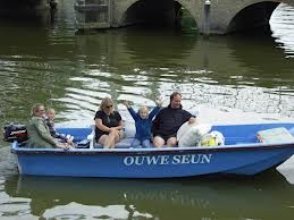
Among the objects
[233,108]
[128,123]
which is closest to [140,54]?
[233,108]

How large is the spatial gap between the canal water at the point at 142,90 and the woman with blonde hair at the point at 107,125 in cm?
67

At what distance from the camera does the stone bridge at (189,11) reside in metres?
26.3

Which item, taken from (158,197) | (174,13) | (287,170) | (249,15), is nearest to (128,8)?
(174,13)

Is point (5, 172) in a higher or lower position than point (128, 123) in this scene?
lower

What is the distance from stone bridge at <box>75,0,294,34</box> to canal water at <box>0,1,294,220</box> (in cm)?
65

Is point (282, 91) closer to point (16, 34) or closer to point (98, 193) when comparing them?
point (98, 193)

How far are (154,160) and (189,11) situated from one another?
1839cm

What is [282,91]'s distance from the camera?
1650 cm

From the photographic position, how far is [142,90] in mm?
16094

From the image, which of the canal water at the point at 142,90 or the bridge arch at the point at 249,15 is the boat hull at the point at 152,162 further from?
the bridge arch at the point at 249,15

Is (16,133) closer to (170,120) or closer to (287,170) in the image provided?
(170,120)

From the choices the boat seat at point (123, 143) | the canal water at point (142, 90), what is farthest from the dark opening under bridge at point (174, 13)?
the boat seat at point (123, 143)

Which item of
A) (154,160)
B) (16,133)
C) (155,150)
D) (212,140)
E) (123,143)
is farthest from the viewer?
(123,143)

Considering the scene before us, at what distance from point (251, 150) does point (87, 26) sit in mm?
19148
